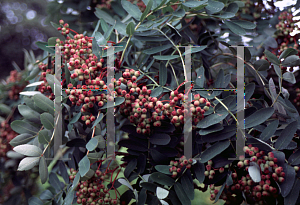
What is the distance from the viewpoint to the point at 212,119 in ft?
1.25

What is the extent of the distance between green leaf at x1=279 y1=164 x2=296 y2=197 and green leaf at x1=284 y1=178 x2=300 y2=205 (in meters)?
0.01

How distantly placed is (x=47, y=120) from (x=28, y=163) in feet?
0.25

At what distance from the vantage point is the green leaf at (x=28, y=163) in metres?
0.39

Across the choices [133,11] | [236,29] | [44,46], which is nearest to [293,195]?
[236,29]

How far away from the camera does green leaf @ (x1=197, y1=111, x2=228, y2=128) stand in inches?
14.8

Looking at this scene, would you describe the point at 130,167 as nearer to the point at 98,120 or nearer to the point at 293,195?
the point at 98,120

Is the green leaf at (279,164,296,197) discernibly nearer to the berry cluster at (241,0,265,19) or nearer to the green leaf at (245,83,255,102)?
the green leaf at (245,83,255,102)

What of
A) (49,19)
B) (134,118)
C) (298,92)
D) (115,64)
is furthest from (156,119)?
(49,19)

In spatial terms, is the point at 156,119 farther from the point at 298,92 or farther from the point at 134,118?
the point at 298,92

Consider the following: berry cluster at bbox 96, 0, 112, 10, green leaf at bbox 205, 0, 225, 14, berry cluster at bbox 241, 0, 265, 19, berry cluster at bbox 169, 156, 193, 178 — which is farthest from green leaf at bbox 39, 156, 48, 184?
berry cluster at bbox 241, 0, 265, 19

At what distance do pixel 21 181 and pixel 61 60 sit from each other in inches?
17.4

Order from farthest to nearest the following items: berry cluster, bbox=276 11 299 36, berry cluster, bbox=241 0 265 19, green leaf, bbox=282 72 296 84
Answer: berry cluster, bbox=241 0 265 19 → berry cluster, bbox=276 11 299 36 → green leaf, bbox=282 72 296 84

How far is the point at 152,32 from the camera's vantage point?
512mm

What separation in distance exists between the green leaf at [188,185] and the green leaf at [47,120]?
0.25 m
